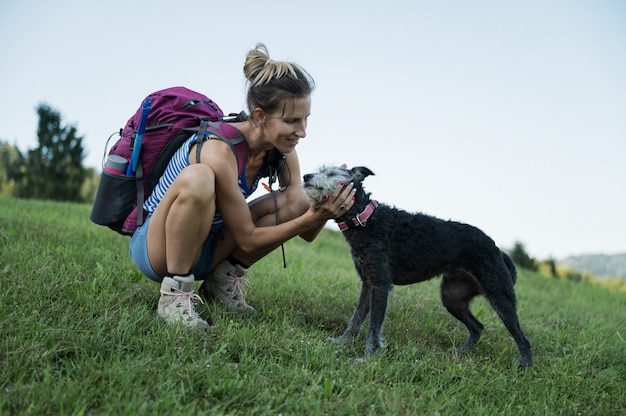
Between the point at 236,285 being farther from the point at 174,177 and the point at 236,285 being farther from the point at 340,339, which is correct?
the point at 174,177

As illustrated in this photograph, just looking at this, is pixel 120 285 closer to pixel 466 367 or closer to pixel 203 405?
pixel 203 405

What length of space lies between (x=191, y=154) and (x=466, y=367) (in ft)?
9.02

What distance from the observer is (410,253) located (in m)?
4.23

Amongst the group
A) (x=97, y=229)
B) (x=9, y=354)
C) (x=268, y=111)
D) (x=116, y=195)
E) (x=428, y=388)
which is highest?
(x=268, y=111)

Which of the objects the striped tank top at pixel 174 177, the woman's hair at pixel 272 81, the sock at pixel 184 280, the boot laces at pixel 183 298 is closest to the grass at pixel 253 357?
the boot laces at pixel 183 298

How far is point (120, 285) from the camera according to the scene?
173 inches

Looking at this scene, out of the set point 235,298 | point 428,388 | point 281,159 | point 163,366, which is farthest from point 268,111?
point 428,388

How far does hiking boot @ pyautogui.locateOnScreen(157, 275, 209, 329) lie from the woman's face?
133 cm

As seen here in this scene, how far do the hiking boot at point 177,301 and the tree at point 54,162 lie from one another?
117ft

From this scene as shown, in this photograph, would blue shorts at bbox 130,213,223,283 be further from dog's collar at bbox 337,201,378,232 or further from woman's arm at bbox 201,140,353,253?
dog's collar at bbox 337,201,378,232

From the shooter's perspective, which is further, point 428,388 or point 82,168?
point 82,168

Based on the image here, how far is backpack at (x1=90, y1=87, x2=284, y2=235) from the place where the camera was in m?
3.92

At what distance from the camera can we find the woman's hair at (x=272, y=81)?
12.4ft

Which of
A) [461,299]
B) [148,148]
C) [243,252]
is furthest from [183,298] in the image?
[461,299]
